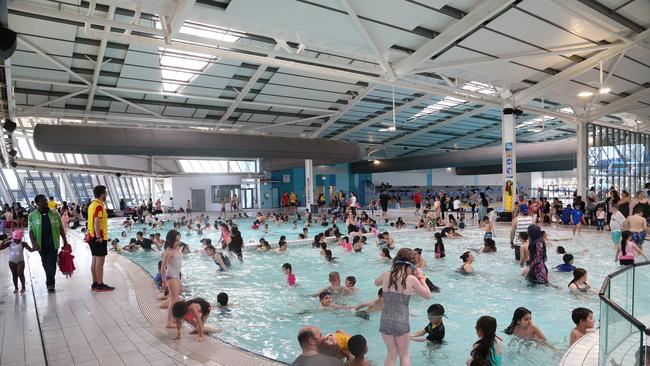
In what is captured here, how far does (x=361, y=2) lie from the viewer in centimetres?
788

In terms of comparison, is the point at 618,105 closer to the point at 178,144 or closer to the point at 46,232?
the point at 178,144

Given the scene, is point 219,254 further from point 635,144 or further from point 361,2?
point 635,144

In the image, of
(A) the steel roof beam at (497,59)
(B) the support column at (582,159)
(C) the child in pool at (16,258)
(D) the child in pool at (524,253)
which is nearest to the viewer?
(C) the child in pool at (16,258)

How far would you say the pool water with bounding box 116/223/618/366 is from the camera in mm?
4914

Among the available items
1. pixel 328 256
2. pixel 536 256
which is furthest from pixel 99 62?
pixel 536 256

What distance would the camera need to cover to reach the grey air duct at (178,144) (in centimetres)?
1234

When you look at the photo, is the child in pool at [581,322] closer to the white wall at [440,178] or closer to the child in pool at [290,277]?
the child in pool at [290,277]

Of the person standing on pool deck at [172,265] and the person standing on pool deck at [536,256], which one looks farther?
the person standing on pool deck at [536,256]

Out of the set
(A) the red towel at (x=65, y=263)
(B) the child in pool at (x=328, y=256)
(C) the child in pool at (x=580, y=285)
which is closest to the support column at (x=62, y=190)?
(B) the child in pool at (x=328, y=256)

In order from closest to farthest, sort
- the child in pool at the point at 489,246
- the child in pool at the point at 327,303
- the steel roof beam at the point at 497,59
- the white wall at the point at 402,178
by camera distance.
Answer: the child in pool at the point at 327,303
the steel roof beam at the point at 497,59
the child in pool at the point at 489,246
the white wall at the point at 402,178

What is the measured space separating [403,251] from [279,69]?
38.7 feet

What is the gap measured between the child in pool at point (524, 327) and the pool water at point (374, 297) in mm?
103

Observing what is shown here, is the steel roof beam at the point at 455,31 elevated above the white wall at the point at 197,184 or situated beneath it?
elevated above

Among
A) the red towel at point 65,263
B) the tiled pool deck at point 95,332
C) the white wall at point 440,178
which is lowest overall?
the tiled pool deck at point 95,332
